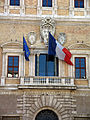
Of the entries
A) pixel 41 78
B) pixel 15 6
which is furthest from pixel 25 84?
pixel 15 6

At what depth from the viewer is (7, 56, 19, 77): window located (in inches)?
945

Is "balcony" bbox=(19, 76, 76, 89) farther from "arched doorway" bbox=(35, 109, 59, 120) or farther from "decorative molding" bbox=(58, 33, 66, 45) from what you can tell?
"decorative molding" bbox=(58, 33, 66, 45)

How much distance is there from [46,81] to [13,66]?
259cm

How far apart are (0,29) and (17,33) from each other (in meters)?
1.24

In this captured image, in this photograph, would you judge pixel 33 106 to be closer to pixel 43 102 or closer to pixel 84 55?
pixel 43 102

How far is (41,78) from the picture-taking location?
2372 cm

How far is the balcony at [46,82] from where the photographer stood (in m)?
23.4

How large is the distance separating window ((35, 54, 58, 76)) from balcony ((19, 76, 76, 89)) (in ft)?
1.87

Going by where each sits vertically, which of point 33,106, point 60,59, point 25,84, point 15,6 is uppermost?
point 15,6

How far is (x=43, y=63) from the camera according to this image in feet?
80.3

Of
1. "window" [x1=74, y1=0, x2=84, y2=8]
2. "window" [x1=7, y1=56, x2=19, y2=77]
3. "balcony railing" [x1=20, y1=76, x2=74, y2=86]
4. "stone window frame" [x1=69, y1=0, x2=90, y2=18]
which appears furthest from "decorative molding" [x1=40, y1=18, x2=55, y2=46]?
"balcony railing" [x1=20, y1=76, x2=74, y2=86]

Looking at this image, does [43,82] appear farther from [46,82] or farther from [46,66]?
[46,66]

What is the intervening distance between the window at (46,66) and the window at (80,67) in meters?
1.42

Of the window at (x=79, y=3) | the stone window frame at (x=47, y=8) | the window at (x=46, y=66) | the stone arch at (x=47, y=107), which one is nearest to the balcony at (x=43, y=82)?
the window at (x=46, y=66)
